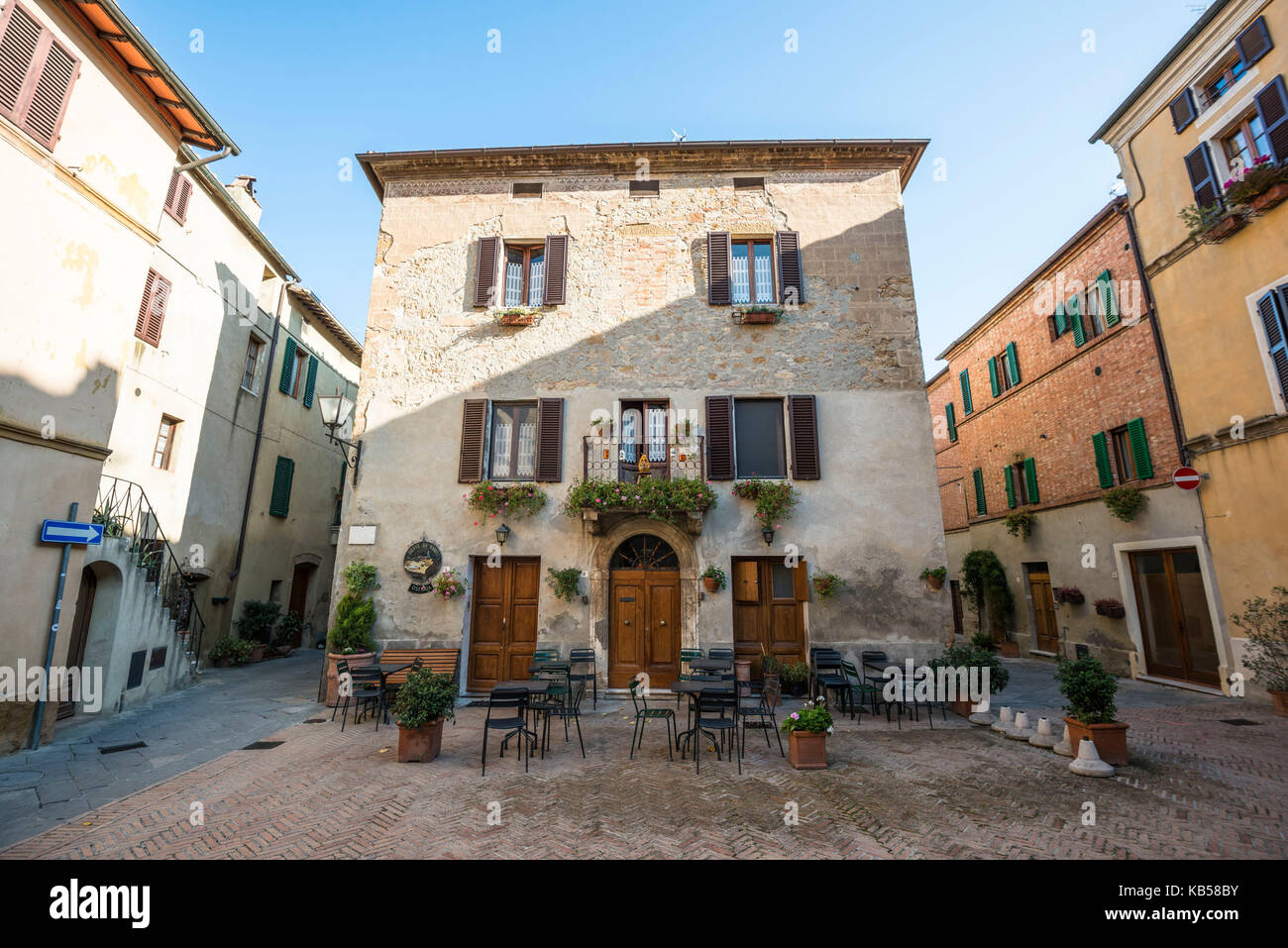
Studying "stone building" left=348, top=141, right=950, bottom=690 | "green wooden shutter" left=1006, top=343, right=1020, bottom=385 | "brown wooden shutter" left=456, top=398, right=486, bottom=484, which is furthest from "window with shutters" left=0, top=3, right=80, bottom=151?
"green wooden shutter" left=1006, top=343, right=1020, bottom=385

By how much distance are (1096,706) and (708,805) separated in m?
4.55

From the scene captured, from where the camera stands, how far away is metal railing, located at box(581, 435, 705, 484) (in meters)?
10.6

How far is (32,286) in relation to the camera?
6.76 meters

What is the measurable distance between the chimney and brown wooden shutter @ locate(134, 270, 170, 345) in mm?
3940

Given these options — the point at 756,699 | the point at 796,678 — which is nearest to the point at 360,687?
the point at 756,699

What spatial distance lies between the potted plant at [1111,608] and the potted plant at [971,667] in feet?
20.3

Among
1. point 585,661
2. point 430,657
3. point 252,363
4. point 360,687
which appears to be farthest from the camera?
point 252,363

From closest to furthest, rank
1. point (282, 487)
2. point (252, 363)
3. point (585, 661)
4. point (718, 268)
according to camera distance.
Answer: point (585, 661) < point (718, 268) < point (252, 363) < point (282, 487)

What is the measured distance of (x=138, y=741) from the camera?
24.3 feet

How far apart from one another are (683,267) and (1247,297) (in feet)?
31.7

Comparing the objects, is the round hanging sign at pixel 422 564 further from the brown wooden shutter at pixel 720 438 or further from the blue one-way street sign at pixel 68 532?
the brown wooden shutter at pixel 720 438

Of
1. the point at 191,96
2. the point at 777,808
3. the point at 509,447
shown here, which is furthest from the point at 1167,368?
the point at 191,96

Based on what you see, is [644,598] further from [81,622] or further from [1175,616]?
[1175,616]

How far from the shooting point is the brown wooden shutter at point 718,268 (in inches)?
448
